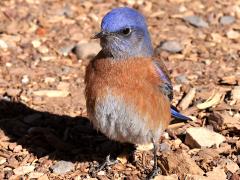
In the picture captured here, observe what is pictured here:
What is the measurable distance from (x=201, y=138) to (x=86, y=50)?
2.54 metres

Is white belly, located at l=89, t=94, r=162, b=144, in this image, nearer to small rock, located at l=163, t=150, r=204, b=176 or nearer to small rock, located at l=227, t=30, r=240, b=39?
small rock, located at l=163, t=150, r=204, b=176

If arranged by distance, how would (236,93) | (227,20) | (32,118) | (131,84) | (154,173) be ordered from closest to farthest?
(131,84)
(154,173)
(32,118)
(236,93)
(227,20)

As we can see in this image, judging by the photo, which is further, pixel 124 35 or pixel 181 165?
pixel 181 165

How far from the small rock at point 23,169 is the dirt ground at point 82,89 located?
0.04 ft

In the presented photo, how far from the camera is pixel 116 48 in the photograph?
20.7ft

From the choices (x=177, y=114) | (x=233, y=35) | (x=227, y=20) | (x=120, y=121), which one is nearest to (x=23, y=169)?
(x=120, y=121)

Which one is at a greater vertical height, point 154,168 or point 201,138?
point 201,138

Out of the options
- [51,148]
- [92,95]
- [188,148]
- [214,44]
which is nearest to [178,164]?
[188,148]

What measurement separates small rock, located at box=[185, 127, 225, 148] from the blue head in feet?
3.65

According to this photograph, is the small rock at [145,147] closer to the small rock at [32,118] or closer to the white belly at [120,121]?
the white belly at [120,121]

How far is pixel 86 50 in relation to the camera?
8.85 m

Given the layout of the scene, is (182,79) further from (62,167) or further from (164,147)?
(62,167)

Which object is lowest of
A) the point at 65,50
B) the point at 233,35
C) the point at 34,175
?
the point at 34,175

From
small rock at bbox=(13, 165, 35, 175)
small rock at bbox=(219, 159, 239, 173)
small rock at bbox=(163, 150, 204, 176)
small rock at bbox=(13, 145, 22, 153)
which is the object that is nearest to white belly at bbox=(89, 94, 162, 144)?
small rock at bbox=(163, 150, 204, 176)
